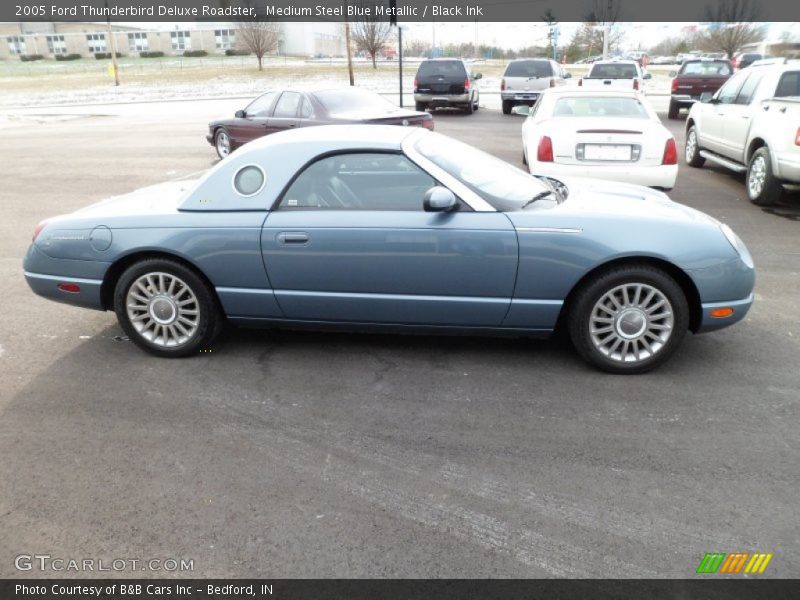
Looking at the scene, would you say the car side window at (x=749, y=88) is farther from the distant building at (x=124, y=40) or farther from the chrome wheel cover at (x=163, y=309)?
the distant building at (x=124, y=40)

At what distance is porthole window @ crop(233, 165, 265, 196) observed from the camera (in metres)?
4.32

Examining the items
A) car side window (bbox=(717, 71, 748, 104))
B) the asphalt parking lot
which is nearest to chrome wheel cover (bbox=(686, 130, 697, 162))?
car side window (bbox=(717, 71, 748, 104))

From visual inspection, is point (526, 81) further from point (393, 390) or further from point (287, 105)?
point (393, 390)

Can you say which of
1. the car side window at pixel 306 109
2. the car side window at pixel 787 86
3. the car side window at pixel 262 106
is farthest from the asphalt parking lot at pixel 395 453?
the car side window at pixel 262 106

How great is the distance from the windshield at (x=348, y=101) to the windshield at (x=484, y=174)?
7032mm

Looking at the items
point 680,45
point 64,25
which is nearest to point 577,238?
point 680,45

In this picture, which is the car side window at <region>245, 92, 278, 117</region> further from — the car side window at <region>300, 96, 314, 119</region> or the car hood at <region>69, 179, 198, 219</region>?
the car hood at <region>69, 179, 198, 219</region>

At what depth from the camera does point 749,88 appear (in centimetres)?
995

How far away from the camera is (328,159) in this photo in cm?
432

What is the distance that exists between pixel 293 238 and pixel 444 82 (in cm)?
1890

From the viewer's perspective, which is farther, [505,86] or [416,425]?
[505,86]

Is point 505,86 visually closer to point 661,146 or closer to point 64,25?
point 661,146

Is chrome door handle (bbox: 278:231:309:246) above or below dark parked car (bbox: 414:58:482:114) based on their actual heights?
above

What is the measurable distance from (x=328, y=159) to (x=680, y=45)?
9566cm
